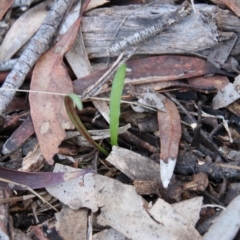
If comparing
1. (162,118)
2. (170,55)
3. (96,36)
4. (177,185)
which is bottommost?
(177,185)

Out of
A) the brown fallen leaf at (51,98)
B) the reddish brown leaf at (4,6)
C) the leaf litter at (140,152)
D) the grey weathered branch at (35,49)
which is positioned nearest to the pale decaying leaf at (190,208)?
the leaf litter at (140,152)

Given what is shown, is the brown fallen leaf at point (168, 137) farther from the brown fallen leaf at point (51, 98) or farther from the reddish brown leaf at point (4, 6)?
the reddish brown leaf at point (4, 6)

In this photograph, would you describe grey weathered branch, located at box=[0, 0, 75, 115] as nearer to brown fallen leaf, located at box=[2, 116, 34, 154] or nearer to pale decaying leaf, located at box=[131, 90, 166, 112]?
brown fallen leaf, located at box=[2, 116, 34, 154]

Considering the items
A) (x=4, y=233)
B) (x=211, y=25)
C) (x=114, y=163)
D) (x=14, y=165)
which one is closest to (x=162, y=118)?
(x=114, y=163)

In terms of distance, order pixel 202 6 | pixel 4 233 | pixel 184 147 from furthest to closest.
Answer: pixel 202 6
pixel 184 147
pixel 4 233

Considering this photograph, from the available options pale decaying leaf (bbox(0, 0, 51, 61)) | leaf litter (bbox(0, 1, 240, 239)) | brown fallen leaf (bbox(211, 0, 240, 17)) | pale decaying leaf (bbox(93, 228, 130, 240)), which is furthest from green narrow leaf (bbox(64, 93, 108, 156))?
brown fallen leaf (bbox(211, 0, 240, 17))

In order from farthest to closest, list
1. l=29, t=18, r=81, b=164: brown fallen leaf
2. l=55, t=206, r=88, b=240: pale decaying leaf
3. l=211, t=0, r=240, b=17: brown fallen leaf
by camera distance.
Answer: l=211, t=0, r=240, b=17: brown fallen leaf < l=29, t=18, r=81, b=164: brown fallen leaf < l=55, t=206, r=88, b=240: pale decaying leaf

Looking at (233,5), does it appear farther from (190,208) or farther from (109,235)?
(109,235)

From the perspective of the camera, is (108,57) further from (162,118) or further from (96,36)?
(162,118)
